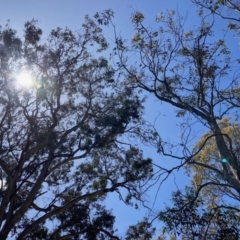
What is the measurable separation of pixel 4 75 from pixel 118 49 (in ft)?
15.2

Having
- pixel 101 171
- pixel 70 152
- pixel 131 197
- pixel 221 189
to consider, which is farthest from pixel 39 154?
A: pixel 221 189

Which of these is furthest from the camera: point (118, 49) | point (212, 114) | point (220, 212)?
point (118, 49)

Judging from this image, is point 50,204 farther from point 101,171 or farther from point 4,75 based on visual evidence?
point 4,75

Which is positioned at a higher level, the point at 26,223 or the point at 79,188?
the point at 79,188

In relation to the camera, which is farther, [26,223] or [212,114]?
[26,223]

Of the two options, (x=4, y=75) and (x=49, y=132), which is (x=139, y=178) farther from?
(x=4, y=75)

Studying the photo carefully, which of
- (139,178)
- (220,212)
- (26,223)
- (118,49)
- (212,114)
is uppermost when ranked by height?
(118,49)

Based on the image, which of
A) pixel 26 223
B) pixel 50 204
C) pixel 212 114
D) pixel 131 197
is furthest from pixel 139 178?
pixel 212 114

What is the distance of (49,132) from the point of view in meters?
11.8

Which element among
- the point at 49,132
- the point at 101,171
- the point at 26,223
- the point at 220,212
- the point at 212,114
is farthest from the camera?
the point at 101,171

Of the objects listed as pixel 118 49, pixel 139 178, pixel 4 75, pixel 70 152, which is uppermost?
pixel 4 75

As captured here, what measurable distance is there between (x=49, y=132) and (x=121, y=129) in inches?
111

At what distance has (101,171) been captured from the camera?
13664 mm

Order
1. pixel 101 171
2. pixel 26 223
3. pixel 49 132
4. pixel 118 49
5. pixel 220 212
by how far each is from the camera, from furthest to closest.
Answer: pixel 101 171 < pixel 26 223 < pixel 49 132 < pixel 118 49 < pixel 220 212
